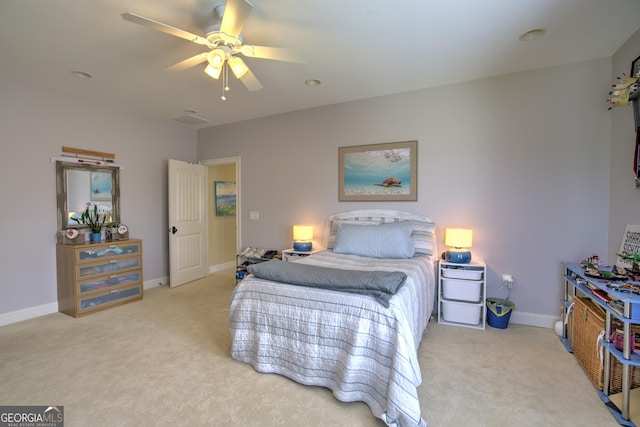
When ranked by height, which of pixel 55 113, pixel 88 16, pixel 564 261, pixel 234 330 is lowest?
pixel 234 330

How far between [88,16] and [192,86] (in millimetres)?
1240

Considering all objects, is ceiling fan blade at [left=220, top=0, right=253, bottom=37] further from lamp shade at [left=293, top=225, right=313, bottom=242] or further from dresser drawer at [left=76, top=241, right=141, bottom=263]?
dresser drawer at [left=76, top=241, right=141, bottom=263]

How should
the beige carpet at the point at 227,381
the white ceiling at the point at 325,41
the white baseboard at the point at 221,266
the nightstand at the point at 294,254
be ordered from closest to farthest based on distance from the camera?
the beige carpet at the point at 227,381 < the white ceiling at the point at 325,41 < the nightstand at the point at 294,254 < the white baseboard at the point at 221,266

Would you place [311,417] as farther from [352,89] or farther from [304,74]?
[352,89]

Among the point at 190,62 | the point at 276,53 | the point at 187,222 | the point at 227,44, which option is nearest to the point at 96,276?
the point at 187,222

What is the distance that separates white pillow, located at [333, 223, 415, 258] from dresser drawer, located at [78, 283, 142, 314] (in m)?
2.75

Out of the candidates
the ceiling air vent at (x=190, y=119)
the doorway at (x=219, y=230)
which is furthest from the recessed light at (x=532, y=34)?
the doorway at (x=219, y=230)

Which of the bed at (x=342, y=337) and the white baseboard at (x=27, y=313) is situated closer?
the bed at (x=342, y=337)

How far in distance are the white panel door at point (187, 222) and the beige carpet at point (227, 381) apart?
1545 millimetres

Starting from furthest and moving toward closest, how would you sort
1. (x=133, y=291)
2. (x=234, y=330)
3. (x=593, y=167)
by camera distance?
(x=133, y=291) < (x=593, y=167) < (x=234, y=330)

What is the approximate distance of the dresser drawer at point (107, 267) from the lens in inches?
131

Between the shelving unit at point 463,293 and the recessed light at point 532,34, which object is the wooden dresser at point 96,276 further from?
the recessed light at point 532,34

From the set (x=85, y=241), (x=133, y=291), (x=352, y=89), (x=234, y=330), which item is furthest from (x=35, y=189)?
(x=352, y=89)

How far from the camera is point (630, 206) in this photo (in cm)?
239
